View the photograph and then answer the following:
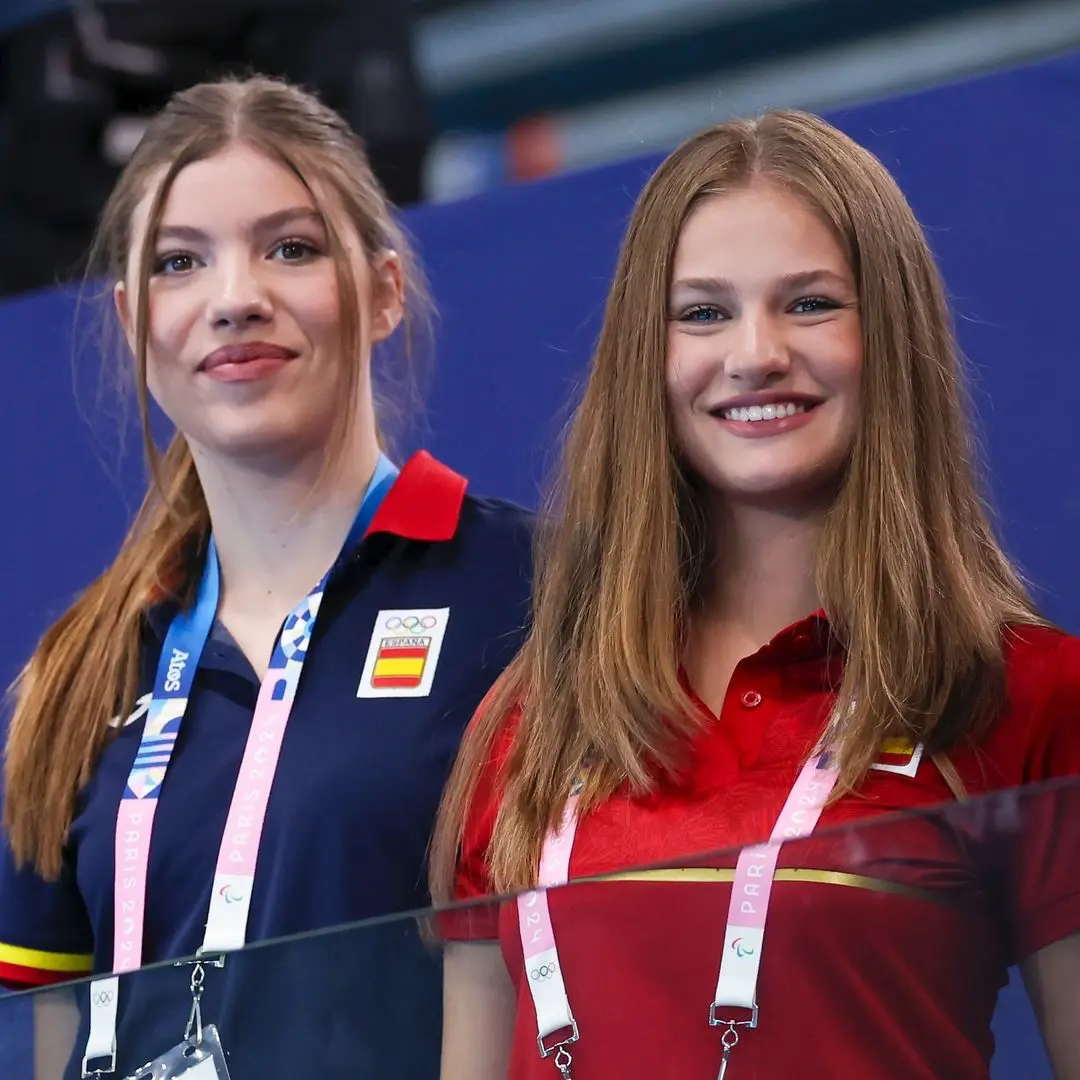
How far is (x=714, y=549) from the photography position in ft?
4.94

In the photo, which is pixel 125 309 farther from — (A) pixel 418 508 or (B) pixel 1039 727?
(B) pixel 1039 727

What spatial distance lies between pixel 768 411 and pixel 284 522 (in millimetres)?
637

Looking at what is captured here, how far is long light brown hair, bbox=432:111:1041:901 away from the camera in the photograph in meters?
1.32

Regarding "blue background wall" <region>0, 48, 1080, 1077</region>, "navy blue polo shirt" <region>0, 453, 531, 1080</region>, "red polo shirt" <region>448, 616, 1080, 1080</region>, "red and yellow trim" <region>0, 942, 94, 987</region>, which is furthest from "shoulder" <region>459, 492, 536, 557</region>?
"red polo shirt" <region>448, 616, 1080, 1080</region>

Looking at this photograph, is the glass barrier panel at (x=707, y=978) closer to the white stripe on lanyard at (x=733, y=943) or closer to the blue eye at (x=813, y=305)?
the white stripe on lanyard at (x=733, y=943)

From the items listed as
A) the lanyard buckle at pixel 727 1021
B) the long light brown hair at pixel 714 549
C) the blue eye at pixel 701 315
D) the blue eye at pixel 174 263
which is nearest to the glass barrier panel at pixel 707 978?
the lanyard buckle at pixel 727 1021

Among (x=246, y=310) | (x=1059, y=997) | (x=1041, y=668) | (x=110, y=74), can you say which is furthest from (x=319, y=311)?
(x=110, y=74)

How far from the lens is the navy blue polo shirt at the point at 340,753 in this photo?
5.24 ft

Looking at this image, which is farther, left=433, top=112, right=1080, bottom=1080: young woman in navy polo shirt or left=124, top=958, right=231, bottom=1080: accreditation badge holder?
left=433, top=112, right=1080, bottom=1080: young woman in navy polo shirt

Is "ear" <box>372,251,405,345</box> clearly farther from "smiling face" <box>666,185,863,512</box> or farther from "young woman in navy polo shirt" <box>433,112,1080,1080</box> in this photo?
"smiling face" <box>666,185,863,512</box>

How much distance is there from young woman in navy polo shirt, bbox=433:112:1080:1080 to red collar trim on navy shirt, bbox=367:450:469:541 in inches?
10.2

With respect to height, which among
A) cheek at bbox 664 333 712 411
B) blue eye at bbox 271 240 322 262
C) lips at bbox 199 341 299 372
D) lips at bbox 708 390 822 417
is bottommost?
lips at bbox 708 390 822 417

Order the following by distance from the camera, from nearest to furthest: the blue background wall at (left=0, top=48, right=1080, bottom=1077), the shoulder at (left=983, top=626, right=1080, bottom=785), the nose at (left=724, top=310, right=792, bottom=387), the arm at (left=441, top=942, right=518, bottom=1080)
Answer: the arm at (left=441, top=942, right=518, bottom=1080), the shoulder at (left=983, top=626, right=1080, bottom=785), the nose at (left=724, top=310, right=792, bottom=387), the blue background wall at (left=0, top=48, right=1080, bottom=1077)

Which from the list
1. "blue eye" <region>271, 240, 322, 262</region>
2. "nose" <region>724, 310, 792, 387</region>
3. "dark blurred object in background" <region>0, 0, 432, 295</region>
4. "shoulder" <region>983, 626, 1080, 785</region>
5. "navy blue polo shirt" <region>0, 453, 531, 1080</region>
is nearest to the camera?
"shoulder" <region>983, 626, 1080, 785</region>
